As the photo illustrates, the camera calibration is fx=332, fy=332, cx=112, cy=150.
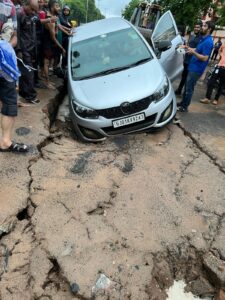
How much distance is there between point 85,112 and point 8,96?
1.23m

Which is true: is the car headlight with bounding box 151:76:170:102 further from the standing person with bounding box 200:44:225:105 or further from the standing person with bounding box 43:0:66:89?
the standing person with bounding box 43:0:66:89

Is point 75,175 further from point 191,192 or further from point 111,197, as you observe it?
point 191,192

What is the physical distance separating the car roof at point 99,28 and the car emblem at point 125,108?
2.02m

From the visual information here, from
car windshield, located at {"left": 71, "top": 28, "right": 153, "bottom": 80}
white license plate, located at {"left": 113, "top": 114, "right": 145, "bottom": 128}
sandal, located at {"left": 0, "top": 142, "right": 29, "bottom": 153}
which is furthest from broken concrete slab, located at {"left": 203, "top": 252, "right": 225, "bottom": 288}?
car windshield, located at {"left": 71, "top": 28, "right": 153, "bottom": 80}

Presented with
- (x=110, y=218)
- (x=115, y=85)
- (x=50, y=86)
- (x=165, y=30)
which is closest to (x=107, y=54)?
(x=115, y=85)

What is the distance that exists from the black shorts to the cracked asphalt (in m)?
0.61

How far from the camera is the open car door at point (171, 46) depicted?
21.5ft

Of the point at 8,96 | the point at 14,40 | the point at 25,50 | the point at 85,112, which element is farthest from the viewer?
the point at 25,50

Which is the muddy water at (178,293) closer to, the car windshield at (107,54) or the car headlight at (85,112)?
the car headlight at (85,112)

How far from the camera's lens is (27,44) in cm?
560

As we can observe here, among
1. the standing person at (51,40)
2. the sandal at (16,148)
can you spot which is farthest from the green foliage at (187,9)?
the sandal at (16,148)

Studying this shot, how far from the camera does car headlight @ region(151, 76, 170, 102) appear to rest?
4898mm

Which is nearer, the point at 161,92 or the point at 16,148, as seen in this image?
the point at 16,148

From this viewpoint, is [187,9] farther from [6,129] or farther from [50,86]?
[6,129]
